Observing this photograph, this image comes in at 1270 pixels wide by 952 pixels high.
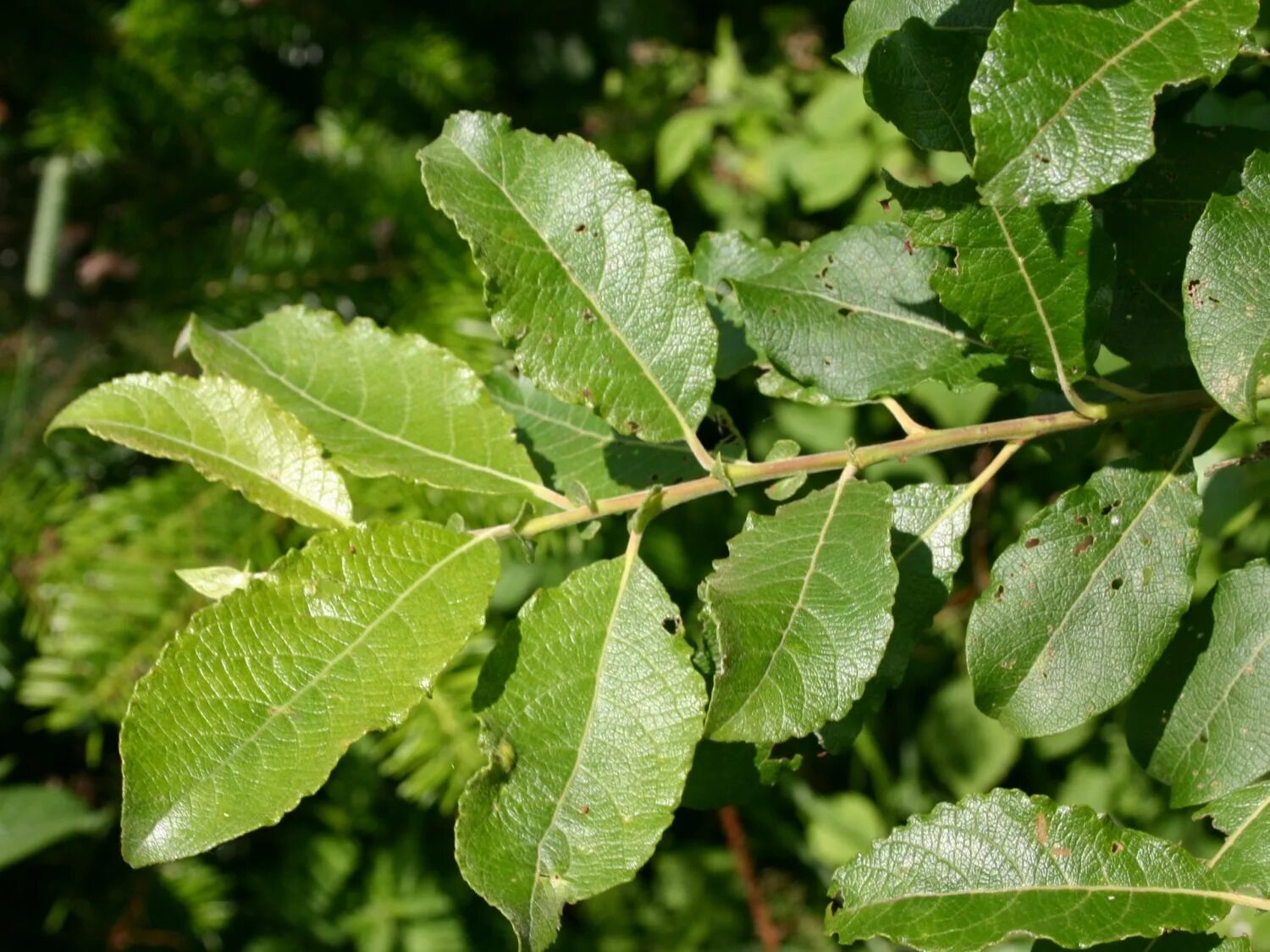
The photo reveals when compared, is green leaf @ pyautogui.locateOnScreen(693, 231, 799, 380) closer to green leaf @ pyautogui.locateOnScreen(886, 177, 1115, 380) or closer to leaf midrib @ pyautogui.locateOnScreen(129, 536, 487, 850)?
green leaf @ pyautogui.locateOnScreen(886, 177, 1115, 380)

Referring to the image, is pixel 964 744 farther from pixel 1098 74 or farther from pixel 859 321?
pixel 1098 74

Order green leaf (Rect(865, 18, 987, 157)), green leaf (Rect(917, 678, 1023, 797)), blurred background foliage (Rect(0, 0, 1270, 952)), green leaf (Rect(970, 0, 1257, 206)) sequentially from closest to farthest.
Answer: green leaf (Rect(970, 0, 1257, 206)) → green leaf (Rect(865, 18, 987, 157)) → blurred background foliage (Rect(0, 0, 1270, 952)) → green leaf (Rect(917, 678, 1023, 797))

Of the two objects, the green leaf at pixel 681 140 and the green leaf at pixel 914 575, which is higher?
the green leaf at pixel 914 575

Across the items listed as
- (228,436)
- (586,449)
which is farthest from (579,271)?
(228,436)

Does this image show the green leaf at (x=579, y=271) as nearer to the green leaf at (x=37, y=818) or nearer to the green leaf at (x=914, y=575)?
the green leaf at (x=914, y=575)

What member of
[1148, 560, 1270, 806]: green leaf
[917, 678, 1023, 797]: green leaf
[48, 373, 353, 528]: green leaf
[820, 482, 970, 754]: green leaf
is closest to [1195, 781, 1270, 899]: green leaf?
[1148, 560, 1270, 806]: green leaf

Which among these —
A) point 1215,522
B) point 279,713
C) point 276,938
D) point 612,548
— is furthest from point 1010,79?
point 276,938

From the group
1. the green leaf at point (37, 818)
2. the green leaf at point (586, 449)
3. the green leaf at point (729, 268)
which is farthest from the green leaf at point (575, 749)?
the green leaf at point (37, 818)
